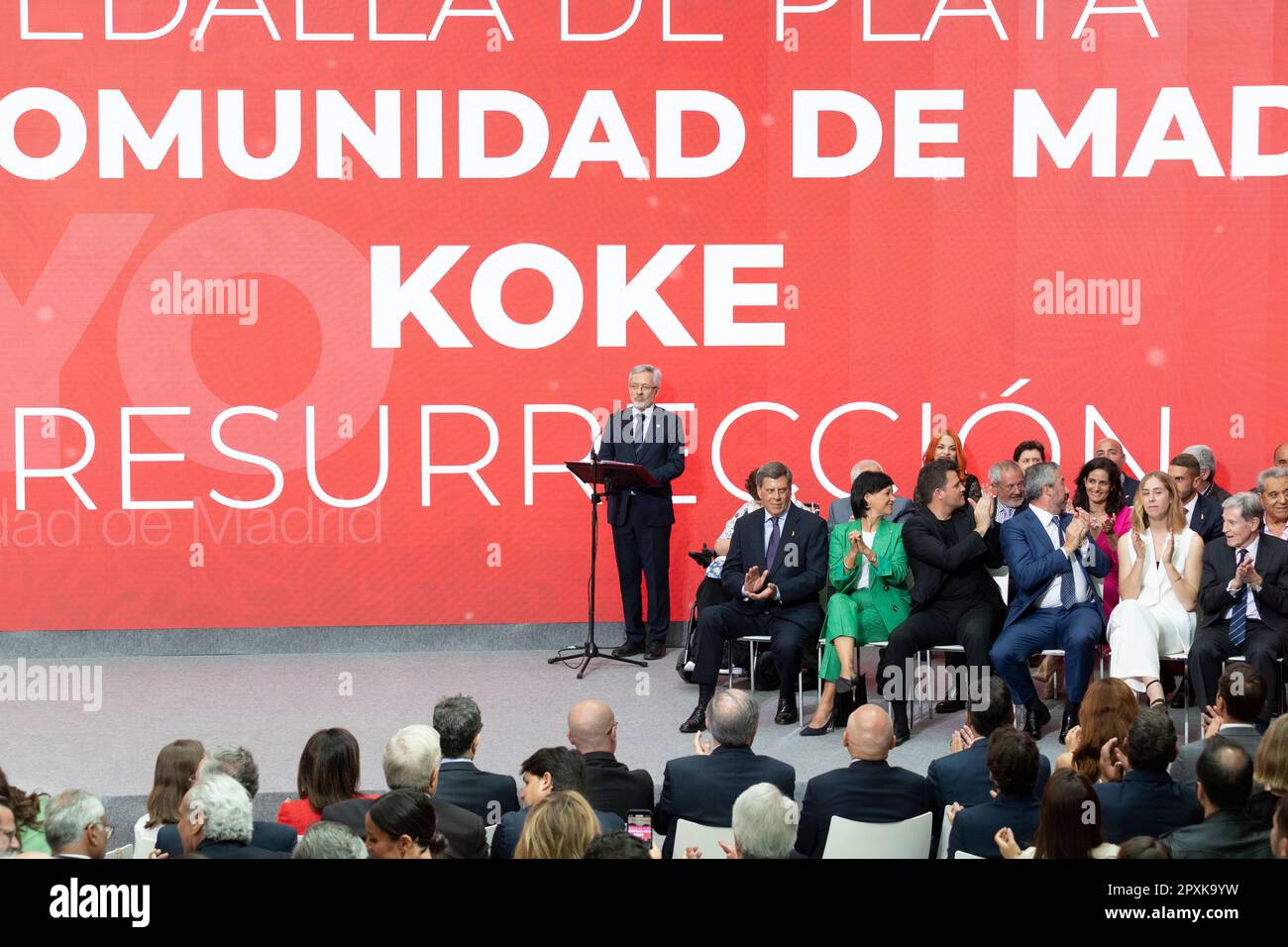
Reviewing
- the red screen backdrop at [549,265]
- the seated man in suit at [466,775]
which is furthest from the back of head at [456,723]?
the red screen backdrop at [549,265]

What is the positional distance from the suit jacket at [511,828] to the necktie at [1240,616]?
3096mm

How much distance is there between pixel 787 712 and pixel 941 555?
35.8 inches

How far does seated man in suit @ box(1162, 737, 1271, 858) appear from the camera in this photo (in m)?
3.16

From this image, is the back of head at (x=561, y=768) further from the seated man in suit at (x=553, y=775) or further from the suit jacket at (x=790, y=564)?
the suit jacket at (x=790, y=564)

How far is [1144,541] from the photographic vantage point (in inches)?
228

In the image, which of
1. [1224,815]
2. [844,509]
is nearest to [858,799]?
[1224,815]

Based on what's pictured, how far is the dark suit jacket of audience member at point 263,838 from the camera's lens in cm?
338

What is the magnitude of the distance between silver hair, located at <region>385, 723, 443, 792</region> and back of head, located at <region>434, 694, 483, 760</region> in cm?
19

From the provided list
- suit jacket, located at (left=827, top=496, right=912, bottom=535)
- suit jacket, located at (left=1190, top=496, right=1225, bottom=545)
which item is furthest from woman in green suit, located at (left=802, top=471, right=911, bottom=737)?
suit jacket, located at (left=1190, top=496, right=1225, bottom=545)

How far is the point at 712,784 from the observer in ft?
12.6

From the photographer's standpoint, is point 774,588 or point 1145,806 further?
Result: point 774,588

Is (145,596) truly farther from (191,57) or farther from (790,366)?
(790,366)

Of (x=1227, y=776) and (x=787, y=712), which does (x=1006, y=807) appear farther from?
(x=787, y=712)
